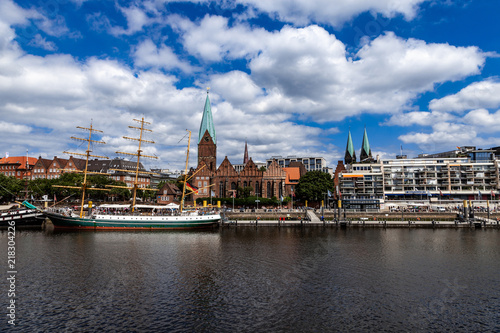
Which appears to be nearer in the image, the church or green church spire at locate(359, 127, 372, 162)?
the church

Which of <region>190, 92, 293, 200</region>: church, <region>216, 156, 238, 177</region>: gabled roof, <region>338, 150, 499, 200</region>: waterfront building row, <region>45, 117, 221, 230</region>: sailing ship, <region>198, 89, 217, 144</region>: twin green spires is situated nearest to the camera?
<region>45, 117, 221, 230</region>: sailing ship

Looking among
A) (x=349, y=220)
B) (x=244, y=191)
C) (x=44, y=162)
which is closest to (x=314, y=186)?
(x=244, y=191)

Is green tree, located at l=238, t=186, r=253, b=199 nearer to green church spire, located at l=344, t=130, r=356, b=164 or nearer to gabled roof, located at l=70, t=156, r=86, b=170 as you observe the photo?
gabled roof, located at l=70, t=156, r=86, b=170

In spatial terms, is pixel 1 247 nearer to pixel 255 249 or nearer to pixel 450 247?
pixel 255 249

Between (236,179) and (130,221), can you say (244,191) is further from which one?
(130,221)

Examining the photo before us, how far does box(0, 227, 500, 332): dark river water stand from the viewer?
21469mm

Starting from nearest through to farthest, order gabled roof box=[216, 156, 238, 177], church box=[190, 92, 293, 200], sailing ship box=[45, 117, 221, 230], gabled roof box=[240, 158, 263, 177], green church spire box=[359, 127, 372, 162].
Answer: sailing ship box=[45, 117, 221, 230]
church box=[190, 92, 293, 200]
gabled roof box=[240, 158, 263, 177]
gabled roof box=[216, 156, 238, 177]
green church spire box=[359, 127, 372, 162]

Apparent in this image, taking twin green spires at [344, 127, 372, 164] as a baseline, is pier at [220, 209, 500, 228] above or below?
below

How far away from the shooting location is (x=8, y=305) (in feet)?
77.6

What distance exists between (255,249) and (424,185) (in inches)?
3721

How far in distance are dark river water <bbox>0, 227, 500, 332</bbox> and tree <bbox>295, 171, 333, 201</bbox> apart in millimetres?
62467

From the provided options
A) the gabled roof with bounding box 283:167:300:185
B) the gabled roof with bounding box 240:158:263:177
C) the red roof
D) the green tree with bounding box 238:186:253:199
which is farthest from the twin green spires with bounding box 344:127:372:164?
the red roof

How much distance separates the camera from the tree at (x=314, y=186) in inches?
4326

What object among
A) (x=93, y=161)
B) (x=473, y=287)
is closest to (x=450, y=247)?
(x=473, y=287)
